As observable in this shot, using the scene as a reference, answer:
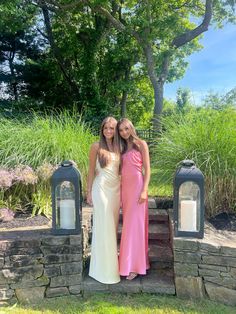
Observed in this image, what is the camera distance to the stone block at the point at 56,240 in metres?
2.46

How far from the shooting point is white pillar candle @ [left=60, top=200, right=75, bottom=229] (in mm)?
2516

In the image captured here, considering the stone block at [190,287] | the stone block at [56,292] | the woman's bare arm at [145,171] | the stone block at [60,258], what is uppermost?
the woman's bare arm at [145,171]

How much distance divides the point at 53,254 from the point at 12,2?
22.8 ft

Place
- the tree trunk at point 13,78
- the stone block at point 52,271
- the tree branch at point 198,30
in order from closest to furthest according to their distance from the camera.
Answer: the stone block at point 52,271 < the tree branch at point 198,30 < the tree trunk at point 13,78

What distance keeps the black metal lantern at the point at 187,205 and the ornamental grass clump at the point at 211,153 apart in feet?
1.98

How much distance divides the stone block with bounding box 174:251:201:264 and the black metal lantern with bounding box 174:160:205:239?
0.14 meters

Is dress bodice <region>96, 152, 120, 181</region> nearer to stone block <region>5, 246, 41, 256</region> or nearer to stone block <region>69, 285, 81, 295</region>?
stone block <region>5, 246, 41, 256</region>

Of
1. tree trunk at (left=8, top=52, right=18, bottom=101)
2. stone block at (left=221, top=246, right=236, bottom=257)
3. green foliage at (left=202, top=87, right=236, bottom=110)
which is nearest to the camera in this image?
stone block at (left=221, top=246, right=236, bottom=257)

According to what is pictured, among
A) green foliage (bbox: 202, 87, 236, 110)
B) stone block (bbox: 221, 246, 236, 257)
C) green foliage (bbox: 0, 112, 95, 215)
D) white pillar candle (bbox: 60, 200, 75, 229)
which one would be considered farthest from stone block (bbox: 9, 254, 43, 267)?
green foliage (bbox: 202, 87, 236, 110)

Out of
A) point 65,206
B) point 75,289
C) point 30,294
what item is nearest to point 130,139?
point 65,206

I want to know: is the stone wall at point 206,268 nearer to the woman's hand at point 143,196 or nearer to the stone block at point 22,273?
the woman's hand at point 143,196

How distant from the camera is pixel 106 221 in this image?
251 centimetres

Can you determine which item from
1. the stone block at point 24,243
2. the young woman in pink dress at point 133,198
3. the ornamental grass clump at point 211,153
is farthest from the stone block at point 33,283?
the ornamental grass clump at point 211,153

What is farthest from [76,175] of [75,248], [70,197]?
[75,248]
